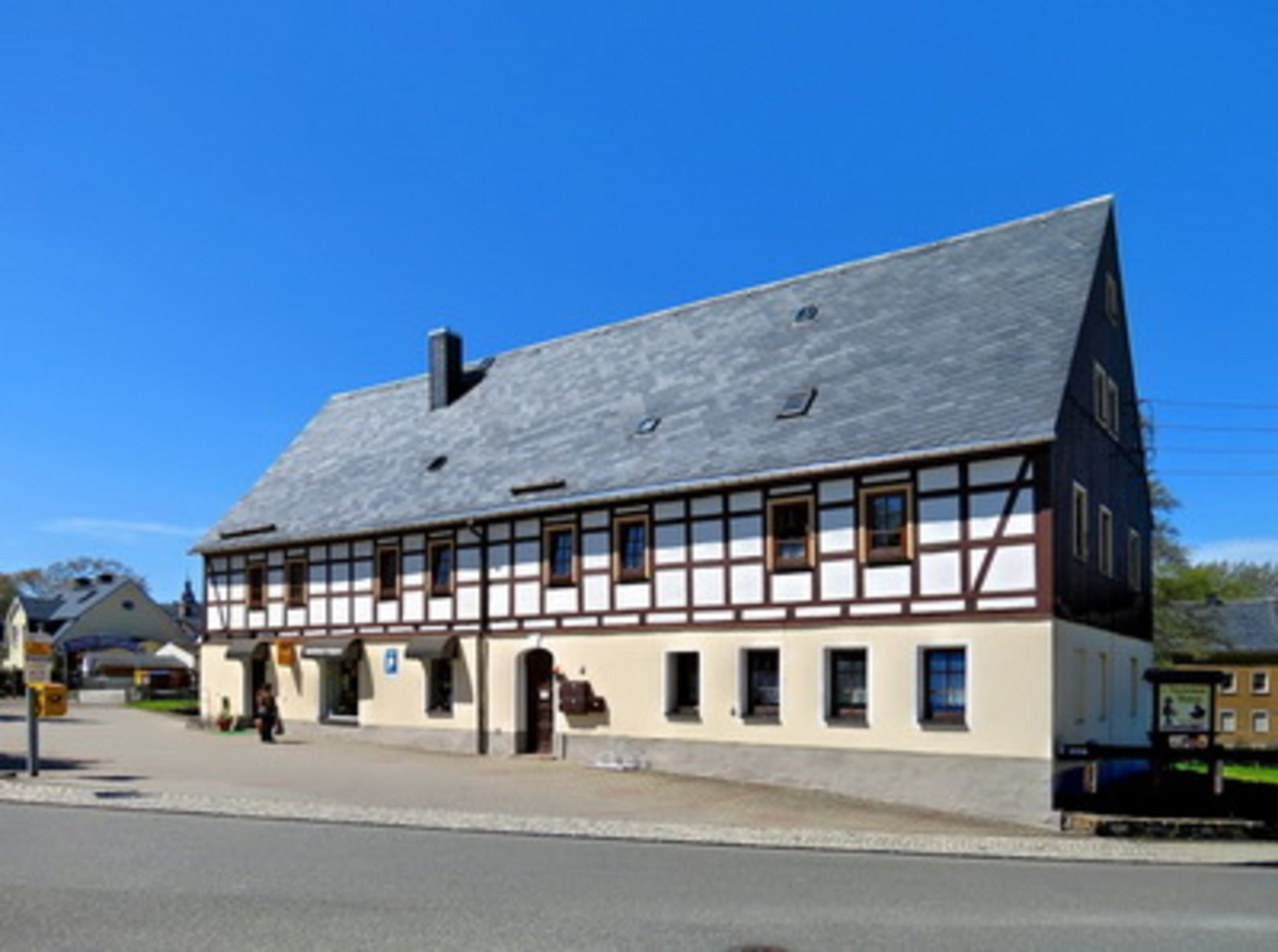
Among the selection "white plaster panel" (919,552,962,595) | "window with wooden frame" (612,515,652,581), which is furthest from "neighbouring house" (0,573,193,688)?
"white plaster panel" (919,552,962,595)

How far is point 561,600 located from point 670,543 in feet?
10.2

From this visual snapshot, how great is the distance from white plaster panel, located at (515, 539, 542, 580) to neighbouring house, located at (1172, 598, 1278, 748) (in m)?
53.4

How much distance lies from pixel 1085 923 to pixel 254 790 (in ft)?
44.2

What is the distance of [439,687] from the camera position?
28078 mm

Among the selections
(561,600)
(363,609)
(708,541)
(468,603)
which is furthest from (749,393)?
(363,609)

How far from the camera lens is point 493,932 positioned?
9.01 meters

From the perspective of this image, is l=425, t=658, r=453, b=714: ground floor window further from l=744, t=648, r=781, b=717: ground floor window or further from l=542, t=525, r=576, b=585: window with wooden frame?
l=744, t=648, r=781, b=717: ground floor window

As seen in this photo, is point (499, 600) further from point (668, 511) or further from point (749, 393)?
point (749, 393)

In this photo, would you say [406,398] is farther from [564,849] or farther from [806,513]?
[564,849]

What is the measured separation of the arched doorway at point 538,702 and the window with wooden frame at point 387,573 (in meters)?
4.60

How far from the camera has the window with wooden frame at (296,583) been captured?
31453 mm

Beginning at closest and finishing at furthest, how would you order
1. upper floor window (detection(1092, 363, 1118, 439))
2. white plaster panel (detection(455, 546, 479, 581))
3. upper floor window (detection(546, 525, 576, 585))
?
upper floor window (detection(1092, 363, 1118, 439))
upper floor window (detection(546, 525, 576, 585))
white plaster panel (detection(455, 546, 479, 581))

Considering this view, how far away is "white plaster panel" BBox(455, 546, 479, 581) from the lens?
27.2 metres

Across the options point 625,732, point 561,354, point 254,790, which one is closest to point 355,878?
point 254,790
